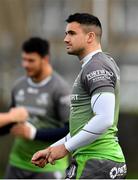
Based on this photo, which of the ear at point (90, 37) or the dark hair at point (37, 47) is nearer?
the ear at point (90, 37)

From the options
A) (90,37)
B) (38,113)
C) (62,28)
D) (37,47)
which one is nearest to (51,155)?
(90,37)

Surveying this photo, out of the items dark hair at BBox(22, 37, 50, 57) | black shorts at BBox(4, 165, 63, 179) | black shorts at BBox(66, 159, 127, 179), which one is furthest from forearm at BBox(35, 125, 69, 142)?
black shorts at BBox(66, 159, 127, 179)

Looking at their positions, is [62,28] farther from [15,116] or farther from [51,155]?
[51,155]

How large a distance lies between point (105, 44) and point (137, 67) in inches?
188

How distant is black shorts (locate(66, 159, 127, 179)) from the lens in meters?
6.81

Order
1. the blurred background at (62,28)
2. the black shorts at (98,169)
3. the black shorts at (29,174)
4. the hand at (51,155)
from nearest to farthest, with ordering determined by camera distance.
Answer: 1. the hand at (51,155)
2. the black shorts at (98,169)
3. the black shorts at (29,174)
4. the blurred background at (62,28)

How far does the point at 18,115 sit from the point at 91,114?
8.99 ft

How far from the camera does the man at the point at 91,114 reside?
6.62 meters

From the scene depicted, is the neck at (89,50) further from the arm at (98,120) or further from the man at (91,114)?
the arm at (98,120)

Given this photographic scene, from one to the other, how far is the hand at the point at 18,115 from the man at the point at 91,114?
7.90 ft

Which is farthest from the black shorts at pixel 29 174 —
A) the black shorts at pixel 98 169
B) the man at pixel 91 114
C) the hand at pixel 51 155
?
the hand at pixel 51 155

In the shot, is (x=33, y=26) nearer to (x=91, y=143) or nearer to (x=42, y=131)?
(x=42, y=131)

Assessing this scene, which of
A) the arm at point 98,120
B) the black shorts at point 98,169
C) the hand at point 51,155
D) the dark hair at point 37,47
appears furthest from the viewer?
the dark hair at point 37,47

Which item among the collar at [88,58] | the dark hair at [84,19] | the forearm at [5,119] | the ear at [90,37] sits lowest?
the forearm at [5,119]
